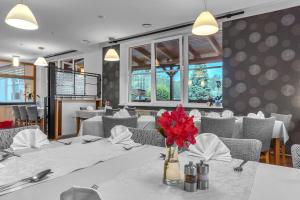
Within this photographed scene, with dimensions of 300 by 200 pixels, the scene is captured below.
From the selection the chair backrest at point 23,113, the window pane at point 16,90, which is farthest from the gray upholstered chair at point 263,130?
the window pane at point 16,90

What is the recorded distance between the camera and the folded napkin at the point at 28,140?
149 cm

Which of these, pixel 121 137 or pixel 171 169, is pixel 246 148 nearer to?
pixel 171 169

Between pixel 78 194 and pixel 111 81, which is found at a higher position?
pixel 111 81

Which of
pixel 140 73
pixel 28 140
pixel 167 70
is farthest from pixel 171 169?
pixel 140 73

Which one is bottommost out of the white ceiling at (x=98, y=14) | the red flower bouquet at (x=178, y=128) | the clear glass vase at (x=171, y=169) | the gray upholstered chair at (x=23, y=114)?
the gray upholstered chair at (x=23, y=114)

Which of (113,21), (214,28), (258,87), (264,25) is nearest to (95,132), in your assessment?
(214,28)

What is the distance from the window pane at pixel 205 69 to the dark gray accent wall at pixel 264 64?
0.25 meters

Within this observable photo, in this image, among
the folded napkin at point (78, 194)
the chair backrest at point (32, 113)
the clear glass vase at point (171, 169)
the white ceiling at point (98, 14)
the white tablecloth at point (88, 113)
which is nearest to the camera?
the folded napkin at point (78, 194)

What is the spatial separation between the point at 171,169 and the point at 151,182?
10 centimetres

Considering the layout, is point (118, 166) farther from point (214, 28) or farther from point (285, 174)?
point (214, 28)

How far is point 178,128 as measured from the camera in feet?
2.91

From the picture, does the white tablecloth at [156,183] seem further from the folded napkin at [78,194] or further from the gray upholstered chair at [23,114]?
the gray upholstered chair at [23,114]

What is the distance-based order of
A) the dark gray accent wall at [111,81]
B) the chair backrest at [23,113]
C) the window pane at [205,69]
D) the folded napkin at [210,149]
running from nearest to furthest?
the folded napkin at [210,149] < the window pane at [205,69] < the chair backrest at [23,113] < the dark gray accent wall at [111,81]

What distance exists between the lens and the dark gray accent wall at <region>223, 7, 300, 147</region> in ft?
14.0
